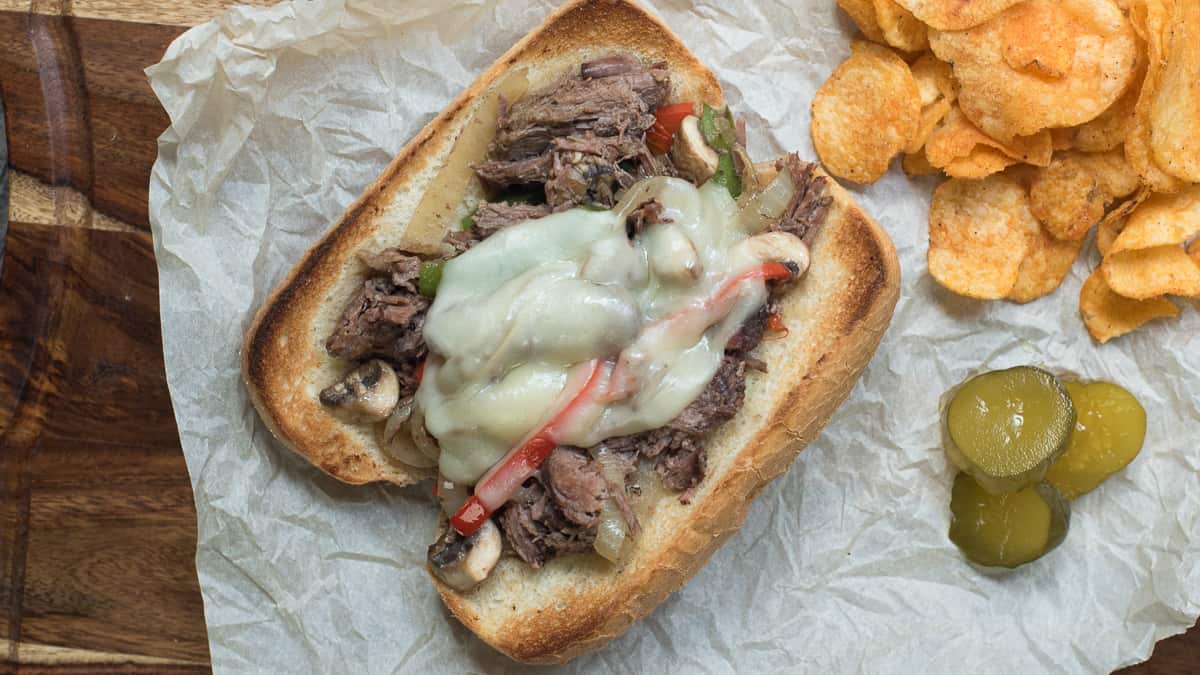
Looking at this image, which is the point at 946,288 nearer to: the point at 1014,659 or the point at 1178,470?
the point at 1178,470

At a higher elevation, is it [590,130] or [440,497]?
[590,130]

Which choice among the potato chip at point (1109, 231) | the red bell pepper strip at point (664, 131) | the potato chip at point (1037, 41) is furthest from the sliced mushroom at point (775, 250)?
the potato chip at point (1109, 231)

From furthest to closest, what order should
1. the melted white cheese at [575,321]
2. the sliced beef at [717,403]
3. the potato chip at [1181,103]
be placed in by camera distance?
the potato chip at [1181,103]
the sliced beef at [717,403]
the melted white cheese at [575,321]

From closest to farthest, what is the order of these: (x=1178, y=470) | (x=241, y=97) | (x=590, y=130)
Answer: (x=590, y=130)
(x=241, y=97)
(x=1178, y=470)

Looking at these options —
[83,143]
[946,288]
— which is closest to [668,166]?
[946,288]

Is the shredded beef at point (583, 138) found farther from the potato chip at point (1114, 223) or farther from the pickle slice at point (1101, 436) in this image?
the pickle slice at point (1101, 436)

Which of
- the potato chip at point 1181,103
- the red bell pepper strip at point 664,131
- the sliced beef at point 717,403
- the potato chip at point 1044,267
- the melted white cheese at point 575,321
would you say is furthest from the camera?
the potato chip at point 1044,267

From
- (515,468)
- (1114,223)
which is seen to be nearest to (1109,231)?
(1114,223)

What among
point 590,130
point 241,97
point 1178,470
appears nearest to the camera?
point 590,130
